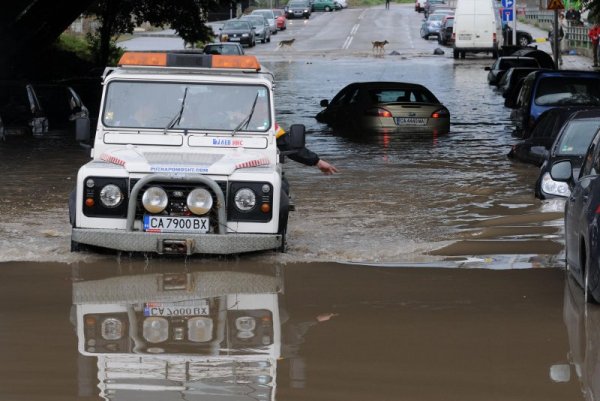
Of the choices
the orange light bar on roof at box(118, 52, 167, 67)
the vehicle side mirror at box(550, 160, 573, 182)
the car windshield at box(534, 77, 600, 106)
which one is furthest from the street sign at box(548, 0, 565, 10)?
the vehicle side mirror at box(550, 160, 573, 182)

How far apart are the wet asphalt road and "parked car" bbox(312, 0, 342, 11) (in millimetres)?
78745

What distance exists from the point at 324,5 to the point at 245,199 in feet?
296

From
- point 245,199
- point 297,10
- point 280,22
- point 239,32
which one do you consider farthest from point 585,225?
point 297,10

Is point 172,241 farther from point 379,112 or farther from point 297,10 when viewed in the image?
point 297,10

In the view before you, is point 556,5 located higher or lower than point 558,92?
higher

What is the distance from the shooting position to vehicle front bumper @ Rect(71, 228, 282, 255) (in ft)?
37.5

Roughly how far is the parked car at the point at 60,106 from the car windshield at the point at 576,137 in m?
14.1

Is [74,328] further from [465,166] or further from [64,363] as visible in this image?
[465,166]

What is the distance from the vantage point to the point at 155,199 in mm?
11414

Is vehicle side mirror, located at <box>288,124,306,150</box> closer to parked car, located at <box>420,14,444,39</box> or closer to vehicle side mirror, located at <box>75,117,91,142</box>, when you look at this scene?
vehicle side mirror, located at <box>75,117,91,142</box>

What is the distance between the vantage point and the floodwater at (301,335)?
24.5 ft

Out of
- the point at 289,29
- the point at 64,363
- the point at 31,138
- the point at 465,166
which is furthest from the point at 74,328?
the point at 289,29

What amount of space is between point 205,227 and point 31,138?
1653cm

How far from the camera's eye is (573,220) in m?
10.5
